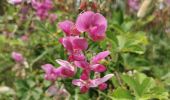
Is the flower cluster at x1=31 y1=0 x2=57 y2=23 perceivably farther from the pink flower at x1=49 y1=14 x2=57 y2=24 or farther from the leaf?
the leaf

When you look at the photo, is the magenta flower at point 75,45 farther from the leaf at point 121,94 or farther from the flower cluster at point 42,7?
the flower cluster at point 42,7

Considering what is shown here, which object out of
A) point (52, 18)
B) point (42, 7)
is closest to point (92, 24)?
point (42, 7)

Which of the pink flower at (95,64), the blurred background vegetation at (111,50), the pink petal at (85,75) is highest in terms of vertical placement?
the blurred background vegetation at (111,50)

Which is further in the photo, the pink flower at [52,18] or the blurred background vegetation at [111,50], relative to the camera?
the pink flower at [52,18]

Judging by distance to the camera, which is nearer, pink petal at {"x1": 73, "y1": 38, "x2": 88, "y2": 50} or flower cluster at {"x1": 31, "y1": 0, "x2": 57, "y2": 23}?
pink petal at {"x1": 73, "y1": 38, "x2": 88, "y2": 50}

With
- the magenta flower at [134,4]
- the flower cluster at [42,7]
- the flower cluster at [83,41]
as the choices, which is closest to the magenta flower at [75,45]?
the flower cluster at [83,41]

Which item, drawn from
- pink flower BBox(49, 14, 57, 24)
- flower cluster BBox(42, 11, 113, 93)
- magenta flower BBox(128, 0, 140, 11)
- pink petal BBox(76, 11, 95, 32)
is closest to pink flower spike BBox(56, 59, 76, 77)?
flower cluster BBox(42, 11, 113, 93)

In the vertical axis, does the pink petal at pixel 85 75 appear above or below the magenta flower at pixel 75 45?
below

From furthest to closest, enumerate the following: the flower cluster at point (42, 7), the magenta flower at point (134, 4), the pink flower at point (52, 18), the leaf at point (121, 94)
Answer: the magenta flower at point (134, 4), the pink flower at point (52, 18), the flower cluster at point (42, 7), the leaf at point (121, 94)
